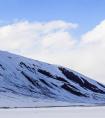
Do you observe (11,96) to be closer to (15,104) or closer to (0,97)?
(0,97)

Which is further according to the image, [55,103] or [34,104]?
[55,103]

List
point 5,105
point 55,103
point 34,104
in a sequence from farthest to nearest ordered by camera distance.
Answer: point 55,103
point 34,104
point 5,105

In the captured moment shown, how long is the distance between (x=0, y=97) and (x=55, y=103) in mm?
24056

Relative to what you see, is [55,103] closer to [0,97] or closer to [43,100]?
[43,100]

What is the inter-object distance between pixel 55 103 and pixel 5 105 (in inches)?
1307

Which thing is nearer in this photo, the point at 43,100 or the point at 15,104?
the point at 15,104

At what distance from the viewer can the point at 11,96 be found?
192375 millimetres

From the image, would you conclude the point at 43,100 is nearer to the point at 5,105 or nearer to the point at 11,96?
the point at 11,96

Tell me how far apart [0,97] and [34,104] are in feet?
53.4

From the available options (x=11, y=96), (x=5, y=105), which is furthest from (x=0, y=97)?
(x=5, y=105)

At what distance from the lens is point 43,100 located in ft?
652

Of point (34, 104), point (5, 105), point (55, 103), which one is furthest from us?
point (55, 103)

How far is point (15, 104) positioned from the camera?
170 metres

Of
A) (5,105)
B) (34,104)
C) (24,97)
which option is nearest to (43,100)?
(24,97)
